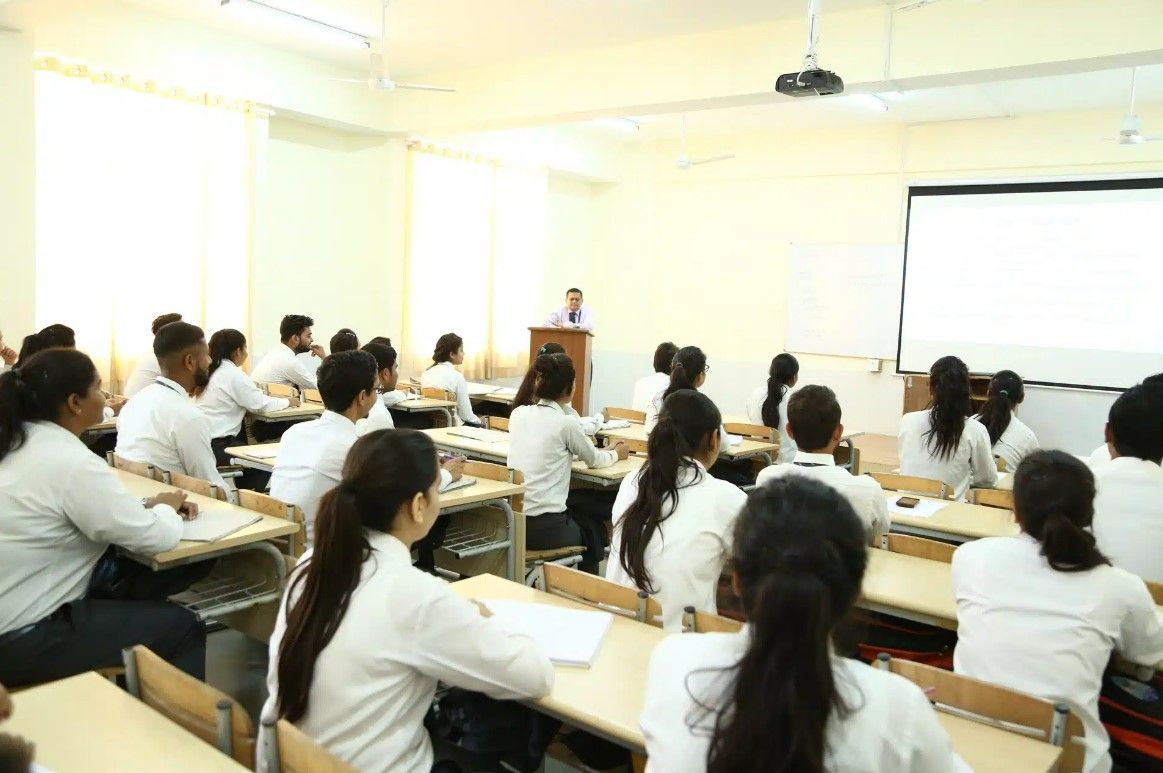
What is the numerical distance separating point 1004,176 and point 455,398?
5886mm

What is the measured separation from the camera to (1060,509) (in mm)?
1941

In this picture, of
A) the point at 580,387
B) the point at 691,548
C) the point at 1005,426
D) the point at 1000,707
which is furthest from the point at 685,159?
the point at 1000,707

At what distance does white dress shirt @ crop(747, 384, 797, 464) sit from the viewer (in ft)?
18.7

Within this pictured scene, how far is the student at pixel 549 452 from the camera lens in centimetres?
398

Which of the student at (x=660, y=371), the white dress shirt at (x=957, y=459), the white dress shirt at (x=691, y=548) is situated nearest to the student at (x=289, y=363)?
the student at (x=660, y=371)

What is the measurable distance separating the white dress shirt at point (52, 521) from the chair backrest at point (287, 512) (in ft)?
1.84

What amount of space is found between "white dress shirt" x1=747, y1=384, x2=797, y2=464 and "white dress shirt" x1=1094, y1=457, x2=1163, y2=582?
2.69 meters

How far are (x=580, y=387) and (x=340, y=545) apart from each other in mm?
7262

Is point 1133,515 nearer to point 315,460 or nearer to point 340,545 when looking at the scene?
point 340,545

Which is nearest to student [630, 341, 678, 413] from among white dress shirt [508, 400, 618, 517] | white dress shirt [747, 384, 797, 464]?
white dress shirt [747, 384, 797, 464]

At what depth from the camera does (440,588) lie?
162 cm

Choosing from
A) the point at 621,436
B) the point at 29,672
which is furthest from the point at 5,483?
the point at 621,436

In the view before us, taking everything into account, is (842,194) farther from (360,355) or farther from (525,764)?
(525,764)

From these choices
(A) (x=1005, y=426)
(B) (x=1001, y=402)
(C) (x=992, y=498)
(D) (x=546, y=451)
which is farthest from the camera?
(A) (x=1005, y=426)
